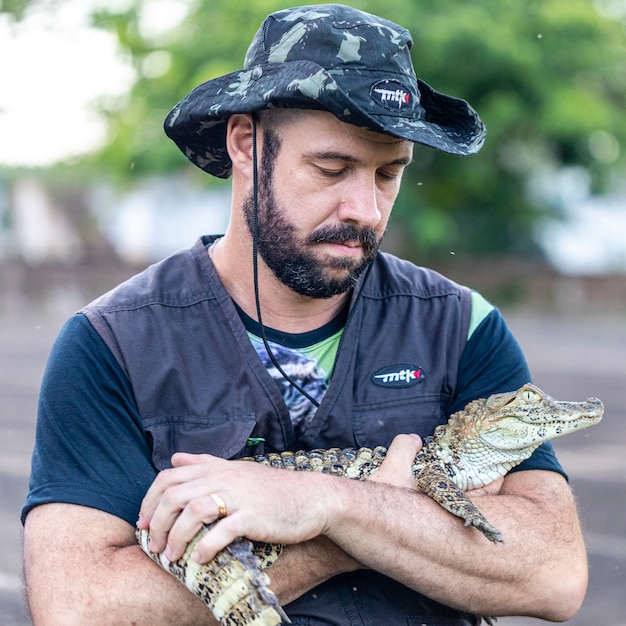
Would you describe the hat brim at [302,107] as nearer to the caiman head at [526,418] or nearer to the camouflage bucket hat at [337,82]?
the camouflage bucket hat at [337,82]

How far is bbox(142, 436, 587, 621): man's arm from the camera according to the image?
292cm

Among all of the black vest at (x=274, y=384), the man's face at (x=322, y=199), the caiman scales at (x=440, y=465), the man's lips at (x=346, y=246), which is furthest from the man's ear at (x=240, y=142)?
the caiman scales at (x=440, y=465)

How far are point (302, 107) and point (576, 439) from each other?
904 cm

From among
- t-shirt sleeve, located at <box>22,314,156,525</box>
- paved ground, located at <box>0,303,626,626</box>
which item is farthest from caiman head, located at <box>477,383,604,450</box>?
paved ground, located at <box>0,303,626,626</box>

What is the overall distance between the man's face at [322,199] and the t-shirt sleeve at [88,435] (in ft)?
2.44

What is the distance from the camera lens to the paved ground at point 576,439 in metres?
6.96

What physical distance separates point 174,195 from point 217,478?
34.8m

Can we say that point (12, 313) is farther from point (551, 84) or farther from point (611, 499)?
point (611, 499)

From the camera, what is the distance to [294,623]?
318 centimetres

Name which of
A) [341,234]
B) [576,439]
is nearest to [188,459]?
[341,234]

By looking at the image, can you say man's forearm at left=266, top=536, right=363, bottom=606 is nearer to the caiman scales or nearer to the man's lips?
the caiman scales

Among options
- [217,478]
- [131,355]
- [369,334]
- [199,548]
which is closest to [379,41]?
[369,334]

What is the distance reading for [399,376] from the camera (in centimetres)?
361

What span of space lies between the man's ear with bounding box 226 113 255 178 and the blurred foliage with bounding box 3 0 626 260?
863 inches
